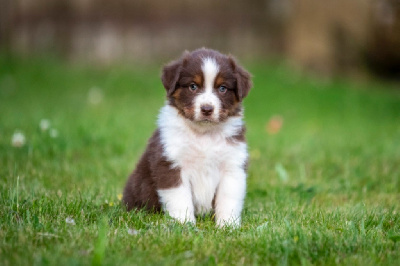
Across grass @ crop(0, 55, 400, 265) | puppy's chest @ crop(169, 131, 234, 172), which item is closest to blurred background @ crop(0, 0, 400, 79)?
grass @ crop(0, 55, 400, 265)

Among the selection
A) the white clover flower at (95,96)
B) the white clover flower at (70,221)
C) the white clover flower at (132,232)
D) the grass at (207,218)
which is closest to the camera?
the grass at (207,218)

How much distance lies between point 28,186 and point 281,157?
3.06 meters

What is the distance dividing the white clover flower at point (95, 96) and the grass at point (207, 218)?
13 centimetres

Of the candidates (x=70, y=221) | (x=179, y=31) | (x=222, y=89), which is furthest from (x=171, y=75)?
(x=179, y=31)

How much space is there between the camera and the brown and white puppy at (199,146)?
4.23 m

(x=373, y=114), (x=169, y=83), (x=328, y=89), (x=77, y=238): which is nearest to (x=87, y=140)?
(x=169, y=83)

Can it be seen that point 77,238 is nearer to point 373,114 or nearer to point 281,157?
point 281,157

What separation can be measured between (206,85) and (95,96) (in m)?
6.86

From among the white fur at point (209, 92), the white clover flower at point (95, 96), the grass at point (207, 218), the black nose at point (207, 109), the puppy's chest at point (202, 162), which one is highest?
the white fur at point (209, 92)

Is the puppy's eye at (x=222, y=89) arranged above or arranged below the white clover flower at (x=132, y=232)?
above

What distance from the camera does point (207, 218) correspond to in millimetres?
4297

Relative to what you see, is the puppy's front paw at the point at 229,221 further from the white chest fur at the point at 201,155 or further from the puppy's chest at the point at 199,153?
the puppy's chest at the point at 199,153

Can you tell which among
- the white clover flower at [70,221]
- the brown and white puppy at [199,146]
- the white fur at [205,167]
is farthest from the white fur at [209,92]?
the white clover flower at [70,221]

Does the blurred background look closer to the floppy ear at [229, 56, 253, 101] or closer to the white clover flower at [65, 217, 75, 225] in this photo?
the floppy ear at [229, 56, 253, 101]
